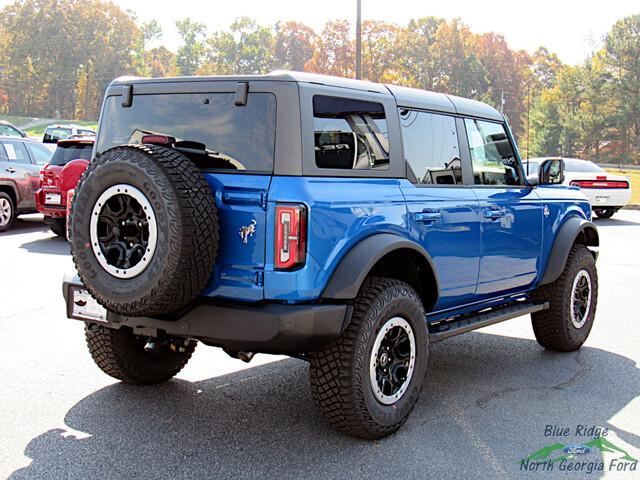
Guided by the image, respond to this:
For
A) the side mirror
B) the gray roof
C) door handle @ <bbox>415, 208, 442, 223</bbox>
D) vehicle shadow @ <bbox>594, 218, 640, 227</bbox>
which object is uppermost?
the gray roof

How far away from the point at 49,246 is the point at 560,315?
897 cm

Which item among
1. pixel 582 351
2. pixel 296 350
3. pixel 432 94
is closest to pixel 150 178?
pixel 296 350

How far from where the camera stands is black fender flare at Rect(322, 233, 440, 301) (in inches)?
159

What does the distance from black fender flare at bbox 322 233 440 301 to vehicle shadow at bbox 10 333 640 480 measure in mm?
866

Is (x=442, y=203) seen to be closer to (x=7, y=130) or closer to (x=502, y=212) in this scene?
(x=502, y=212)

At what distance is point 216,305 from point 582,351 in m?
3.79

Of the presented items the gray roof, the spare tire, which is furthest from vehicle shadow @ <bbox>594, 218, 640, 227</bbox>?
the spare tire

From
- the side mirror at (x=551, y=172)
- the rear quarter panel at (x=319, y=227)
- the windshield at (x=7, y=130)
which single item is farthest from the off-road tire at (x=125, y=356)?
the windshield at (x=7, y=130)

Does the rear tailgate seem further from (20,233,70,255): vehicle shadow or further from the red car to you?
the red car

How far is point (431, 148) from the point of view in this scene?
5121mm

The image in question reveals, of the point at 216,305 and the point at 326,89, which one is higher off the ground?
the point at 326,89

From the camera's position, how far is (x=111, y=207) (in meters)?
3.97

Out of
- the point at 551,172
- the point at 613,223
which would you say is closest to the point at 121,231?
the point at 551,172

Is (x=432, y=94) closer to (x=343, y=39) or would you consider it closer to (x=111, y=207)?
(x=111, y=207)
